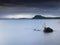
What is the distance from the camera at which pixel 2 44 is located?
6.54 meters

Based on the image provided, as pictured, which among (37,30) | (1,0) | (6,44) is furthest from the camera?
(37,30)

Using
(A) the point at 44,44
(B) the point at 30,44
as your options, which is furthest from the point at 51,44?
(B) the point at 30,44

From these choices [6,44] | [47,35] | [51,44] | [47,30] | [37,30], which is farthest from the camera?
[37,30]

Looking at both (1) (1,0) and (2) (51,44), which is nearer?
(1) (1,0)

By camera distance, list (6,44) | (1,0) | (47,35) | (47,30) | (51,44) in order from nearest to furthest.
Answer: (1,0), (6,44), (51,44), (47,30), (47,35)

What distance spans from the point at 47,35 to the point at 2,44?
4.12 m

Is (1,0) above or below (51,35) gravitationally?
Answer: above

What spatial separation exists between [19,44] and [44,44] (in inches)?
38.2

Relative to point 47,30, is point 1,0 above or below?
above

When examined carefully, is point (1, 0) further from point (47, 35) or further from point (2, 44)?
point (47, 35)

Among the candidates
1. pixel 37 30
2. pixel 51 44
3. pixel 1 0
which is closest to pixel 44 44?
pixel 51 44

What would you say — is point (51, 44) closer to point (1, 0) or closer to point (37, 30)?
point (1, 0)

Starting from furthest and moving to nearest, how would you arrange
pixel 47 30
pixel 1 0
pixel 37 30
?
pixel 37 30 < pixel 47 30 < pixel 1 0

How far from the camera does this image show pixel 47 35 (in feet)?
33.3
